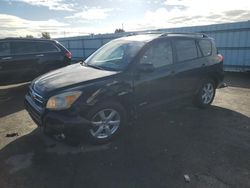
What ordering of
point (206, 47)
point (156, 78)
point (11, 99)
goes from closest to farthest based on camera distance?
point (156, 78)
point (206, 47)
point (11, 99)

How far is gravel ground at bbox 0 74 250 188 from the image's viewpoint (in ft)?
10.4

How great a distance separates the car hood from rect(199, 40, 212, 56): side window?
2.64 m

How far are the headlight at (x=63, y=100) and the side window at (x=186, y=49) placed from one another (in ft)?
7.87

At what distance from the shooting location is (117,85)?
12.9 feet

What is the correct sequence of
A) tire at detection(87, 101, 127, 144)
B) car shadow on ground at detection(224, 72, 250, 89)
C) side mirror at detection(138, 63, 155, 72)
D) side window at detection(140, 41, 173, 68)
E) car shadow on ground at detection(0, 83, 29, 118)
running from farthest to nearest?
1. car shadow on ground at detection(224, 72, 250, 89)
2. car shadow on ground at detection(0, 83, 29, 118)
3. side window at detection(140, 41, 173, 68)
4. side mirror at detection(138, 63, 155, 72)
5. tire at detection(87, 101, 127, 144)

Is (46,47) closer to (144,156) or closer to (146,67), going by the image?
(146,67)

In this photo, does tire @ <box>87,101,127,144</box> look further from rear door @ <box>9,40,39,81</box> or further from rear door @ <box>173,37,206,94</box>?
rear door @ <box>9,40,39,81</box>

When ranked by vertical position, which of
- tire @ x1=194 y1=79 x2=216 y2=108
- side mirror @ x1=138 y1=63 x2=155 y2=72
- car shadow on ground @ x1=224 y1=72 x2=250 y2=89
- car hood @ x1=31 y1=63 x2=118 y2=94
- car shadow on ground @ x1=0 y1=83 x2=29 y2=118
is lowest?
car shadow on ground @ x1=224 y1=72 x2=250 y2=89

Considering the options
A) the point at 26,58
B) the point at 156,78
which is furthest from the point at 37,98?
the point at 26,58

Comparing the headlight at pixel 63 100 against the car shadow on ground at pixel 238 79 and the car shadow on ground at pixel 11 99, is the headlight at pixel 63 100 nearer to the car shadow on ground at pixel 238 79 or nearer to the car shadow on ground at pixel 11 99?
the car shadow on ground at pixel 11 99

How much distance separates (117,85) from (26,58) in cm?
541

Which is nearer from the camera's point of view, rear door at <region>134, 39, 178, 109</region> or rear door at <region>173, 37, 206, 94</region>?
rear door at <region>134, 39, 178, 109</region>

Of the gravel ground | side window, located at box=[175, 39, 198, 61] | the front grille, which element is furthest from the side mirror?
the front grille

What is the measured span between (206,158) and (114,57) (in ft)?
8.13
